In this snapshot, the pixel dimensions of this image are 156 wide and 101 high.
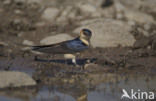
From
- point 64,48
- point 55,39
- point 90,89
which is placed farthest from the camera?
point 55,39

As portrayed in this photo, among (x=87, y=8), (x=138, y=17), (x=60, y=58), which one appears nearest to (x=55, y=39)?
(x=60, y=58)

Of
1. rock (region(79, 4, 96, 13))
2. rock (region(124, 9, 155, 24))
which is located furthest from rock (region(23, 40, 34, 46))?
rock (region(124, 9, 155, 24))

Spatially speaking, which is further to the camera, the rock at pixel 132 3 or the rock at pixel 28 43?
the rock at pixel 132 3

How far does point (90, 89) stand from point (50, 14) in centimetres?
639

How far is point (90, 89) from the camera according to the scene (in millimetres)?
5973

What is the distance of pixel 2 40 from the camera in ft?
32.1

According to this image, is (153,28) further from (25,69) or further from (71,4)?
(25,69)

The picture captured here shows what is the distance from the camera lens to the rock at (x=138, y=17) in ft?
37.6

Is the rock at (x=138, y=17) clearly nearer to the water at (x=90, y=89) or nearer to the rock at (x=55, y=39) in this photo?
the rock at (x=55, y=39)

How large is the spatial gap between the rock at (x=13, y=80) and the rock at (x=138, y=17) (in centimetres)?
613

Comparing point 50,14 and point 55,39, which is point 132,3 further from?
point 55,39

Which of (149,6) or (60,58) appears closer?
(60,58)

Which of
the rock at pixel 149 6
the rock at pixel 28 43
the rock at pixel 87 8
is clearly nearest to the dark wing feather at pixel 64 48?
the rock at pixel 28 43

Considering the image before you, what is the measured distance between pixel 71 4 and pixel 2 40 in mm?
3511
